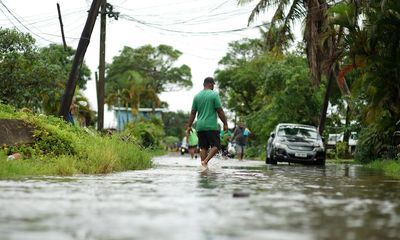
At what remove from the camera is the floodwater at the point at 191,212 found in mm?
4262

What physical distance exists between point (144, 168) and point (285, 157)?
999 centimetres

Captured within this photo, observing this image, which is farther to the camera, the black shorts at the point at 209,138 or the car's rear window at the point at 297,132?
the car's rear window at the point at 297,132

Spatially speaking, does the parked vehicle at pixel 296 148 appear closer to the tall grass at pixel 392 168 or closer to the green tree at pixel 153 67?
the tall grass at pixel 392 168

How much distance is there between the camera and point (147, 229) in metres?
4.36

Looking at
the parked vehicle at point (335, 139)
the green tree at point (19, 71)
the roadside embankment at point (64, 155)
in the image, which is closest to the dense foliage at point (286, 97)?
the parked vehicle at point (335, 139)

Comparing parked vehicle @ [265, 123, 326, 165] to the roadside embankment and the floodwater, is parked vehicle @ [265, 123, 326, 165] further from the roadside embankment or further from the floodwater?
the floodwater

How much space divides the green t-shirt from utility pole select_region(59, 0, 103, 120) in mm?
6998

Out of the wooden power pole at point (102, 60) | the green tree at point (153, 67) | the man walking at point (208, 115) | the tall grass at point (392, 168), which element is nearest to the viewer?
the man walking at point (208, 115)

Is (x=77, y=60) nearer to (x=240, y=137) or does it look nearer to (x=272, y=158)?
(x=272, y=158)

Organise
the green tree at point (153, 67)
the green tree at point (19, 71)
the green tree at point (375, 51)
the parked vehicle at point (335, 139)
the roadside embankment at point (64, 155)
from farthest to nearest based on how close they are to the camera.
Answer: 1. the green tree at point (153, 67)
2. the parked vehicle at point (335, 139)
3. the green tree at point (19, 71)
4. the green tree at point (375, 51)
5. the roadside embankment at point (64, 155)

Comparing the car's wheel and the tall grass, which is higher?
the car's wheel

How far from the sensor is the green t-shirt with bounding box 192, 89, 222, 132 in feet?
44.8

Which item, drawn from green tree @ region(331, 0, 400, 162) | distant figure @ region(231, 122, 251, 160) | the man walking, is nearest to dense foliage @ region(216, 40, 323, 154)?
distant figure @ region(231, 122, 251, 160)

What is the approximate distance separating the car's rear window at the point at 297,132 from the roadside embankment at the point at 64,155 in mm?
10234
